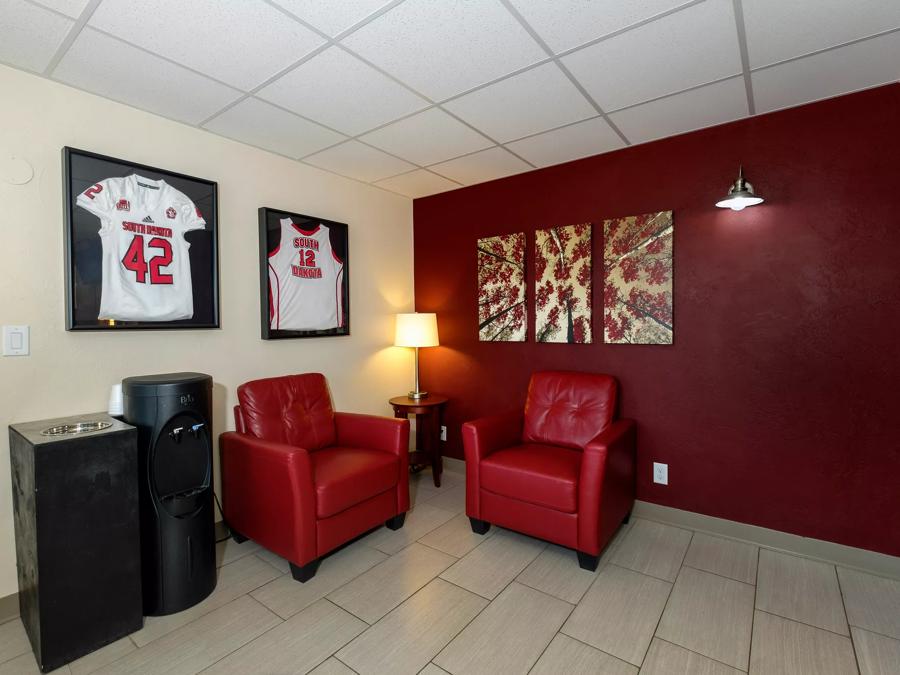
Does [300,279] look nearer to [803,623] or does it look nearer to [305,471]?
[305,471]

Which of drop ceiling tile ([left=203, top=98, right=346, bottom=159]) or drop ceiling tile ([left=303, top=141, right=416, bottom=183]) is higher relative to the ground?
drop ceiling tile ([left=303, top=141, right=416, bottom=183])

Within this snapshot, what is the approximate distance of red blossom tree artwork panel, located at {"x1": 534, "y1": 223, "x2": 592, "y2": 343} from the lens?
3148mm

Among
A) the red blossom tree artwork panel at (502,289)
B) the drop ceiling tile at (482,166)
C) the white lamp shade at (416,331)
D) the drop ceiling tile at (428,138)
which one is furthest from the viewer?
the white lamp shade at (416,331)

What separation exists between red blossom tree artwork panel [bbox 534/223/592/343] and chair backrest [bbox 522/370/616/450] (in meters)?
0.34

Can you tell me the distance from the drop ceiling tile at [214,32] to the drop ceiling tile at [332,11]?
0.07 meters

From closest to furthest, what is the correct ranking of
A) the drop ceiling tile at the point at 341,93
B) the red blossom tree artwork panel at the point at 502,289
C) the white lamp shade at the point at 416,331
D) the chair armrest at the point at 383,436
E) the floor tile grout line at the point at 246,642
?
the floor tile grout line at the point at 246,642
the drop ceiling tile at the point at 341,93
the chair armrest at the point at 383,436
the red blossom tree artwork panel at the point at 502,289
the white lamp shade at the point at 416,331

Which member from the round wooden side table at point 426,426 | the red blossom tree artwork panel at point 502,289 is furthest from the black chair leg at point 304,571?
the red blossom tree artwork panel at point 502,289

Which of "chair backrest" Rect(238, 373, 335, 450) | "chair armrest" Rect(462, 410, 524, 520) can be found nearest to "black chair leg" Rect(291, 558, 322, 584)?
"chair backrest" Rect(238, 373, 335, 450)

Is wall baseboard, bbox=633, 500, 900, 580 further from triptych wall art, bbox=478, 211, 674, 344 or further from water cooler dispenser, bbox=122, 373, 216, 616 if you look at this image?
water cooler dispenser, bbox=122, 373, 216, 616

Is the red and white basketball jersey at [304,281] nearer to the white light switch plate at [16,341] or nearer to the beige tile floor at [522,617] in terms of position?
the white light switch plate at [16,341]

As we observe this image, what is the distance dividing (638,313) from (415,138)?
1.85 m

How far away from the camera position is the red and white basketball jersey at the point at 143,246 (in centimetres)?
224

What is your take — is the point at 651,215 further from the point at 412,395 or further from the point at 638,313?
the point at 412,395

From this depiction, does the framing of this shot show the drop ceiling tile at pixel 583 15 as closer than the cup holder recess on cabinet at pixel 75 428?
Yes
